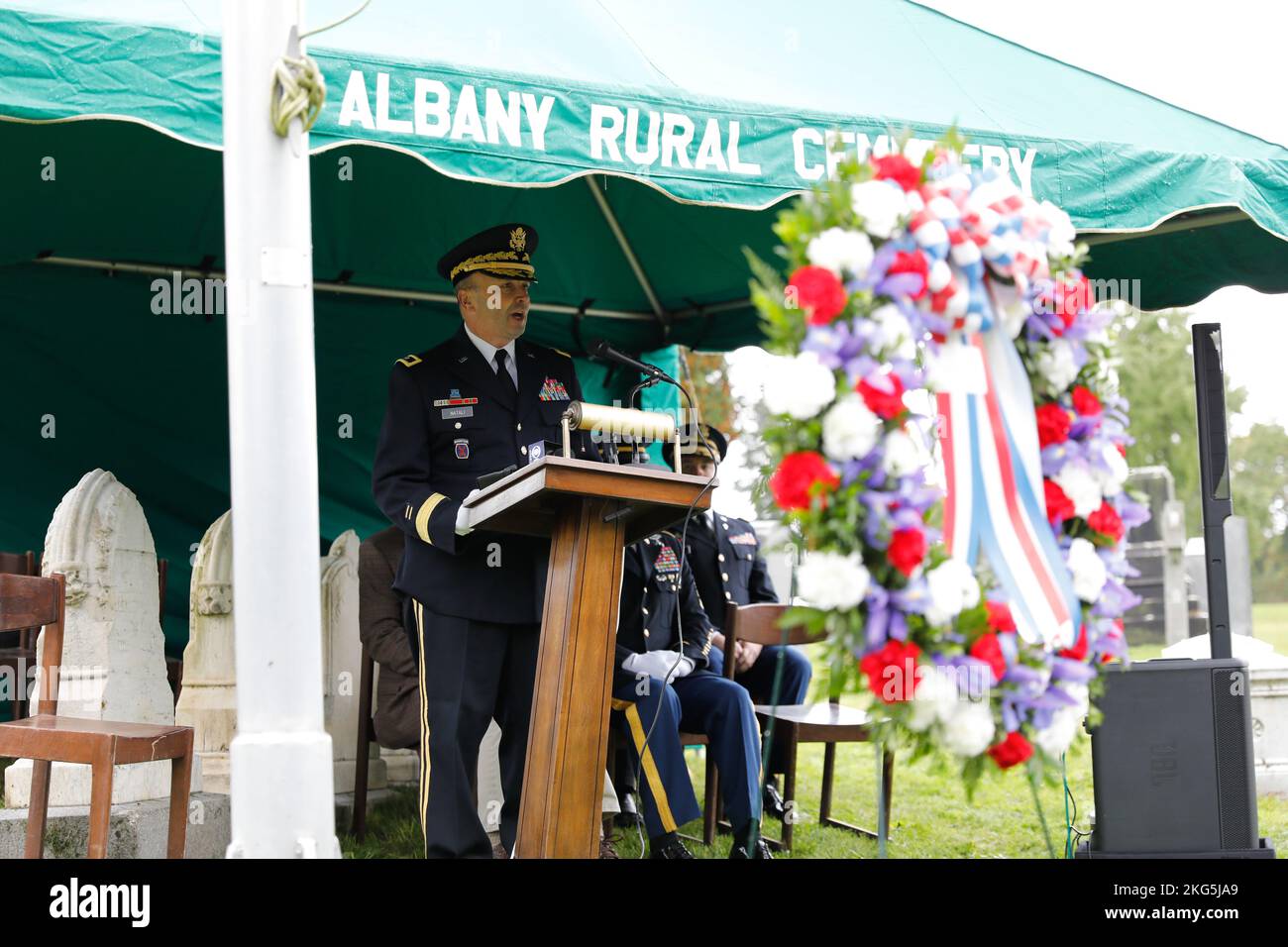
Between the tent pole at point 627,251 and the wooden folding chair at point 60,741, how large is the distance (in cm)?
341

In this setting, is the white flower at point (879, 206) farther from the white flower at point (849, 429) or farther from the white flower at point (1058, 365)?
the white flower at point (1058, 365)

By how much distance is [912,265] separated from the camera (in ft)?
8.59

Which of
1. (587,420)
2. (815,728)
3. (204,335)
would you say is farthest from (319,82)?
(204,335)

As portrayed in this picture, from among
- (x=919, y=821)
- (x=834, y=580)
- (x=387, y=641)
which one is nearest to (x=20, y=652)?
(x=387, y=641)

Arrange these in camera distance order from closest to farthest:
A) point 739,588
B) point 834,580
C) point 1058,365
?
point 834,580 < point 1058,365 < point 739,588

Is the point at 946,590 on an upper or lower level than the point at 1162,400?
lower

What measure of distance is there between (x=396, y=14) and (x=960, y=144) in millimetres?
1866

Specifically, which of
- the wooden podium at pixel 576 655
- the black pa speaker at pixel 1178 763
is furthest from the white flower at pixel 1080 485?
the black pa speaker at pixel 1178 763

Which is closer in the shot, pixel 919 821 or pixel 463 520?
pixel 463 520

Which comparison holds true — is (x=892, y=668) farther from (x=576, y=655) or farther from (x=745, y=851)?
(x=745, y=851)

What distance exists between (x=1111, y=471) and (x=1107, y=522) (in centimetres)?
11

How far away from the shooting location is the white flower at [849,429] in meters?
2.48

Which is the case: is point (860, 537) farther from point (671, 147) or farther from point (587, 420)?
point (671, 147)

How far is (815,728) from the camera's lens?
205 inches
